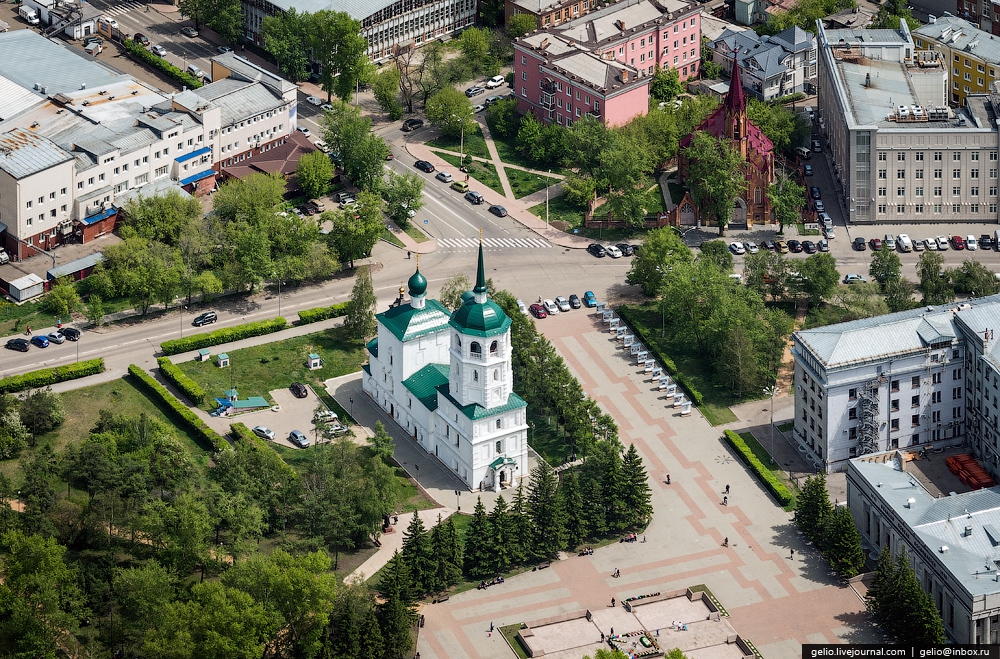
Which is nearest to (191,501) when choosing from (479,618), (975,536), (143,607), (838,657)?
(143,607)

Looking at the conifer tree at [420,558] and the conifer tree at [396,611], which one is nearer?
the conifer tree at [396,611]

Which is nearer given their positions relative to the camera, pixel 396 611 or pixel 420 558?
pixel 396 611

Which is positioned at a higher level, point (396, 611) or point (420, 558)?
point (396, 611)

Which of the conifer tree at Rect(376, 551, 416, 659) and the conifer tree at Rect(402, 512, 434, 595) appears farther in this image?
the conifer tree at Rect(402, 512, 434, 595)
